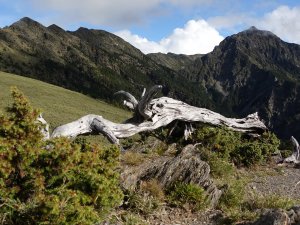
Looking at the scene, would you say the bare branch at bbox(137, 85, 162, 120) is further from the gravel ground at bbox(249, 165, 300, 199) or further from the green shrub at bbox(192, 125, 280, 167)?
the gravel ground at bbox(249, 165, 300, 199)

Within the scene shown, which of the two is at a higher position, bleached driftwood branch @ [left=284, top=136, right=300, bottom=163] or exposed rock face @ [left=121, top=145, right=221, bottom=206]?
bleached driftwood branch @ [left=284, top=136, right=300, bottom=163]

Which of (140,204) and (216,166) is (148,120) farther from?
(140,204)

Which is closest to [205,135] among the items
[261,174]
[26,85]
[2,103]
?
[261,174]

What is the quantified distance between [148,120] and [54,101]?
12268 cm

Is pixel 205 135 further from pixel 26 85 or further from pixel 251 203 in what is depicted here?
pixel 26 85

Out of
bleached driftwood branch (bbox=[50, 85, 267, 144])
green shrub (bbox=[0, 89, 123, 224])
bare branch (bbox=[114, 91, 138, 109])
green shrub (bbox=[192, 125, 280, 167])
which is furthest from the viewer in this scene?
green shrub (bbox=[192, 125, 280, 167])

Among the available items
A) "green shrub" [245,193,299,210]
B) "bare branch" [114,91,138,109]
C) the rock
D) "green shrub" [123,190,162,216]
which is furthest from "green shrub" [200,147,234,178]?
the rock

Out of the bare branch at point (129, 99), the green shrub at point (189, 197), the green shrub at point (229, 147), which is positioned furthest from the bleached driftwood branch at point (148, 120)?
the green shrub at point (189, 197)

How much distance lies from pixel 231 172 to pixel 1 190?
12364mm

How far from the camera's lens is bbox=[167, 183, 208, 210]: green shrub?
1254 centimetres

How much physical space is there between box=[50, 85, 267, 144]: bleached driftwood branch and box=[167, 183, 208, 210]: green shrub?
543cm

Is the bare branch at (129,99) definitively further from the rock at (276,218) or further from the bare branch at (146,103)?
the rock at (276,218)

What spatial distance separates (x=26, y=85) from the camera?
6078 inches

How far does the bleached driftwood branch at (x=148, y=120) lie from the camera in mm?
18188
